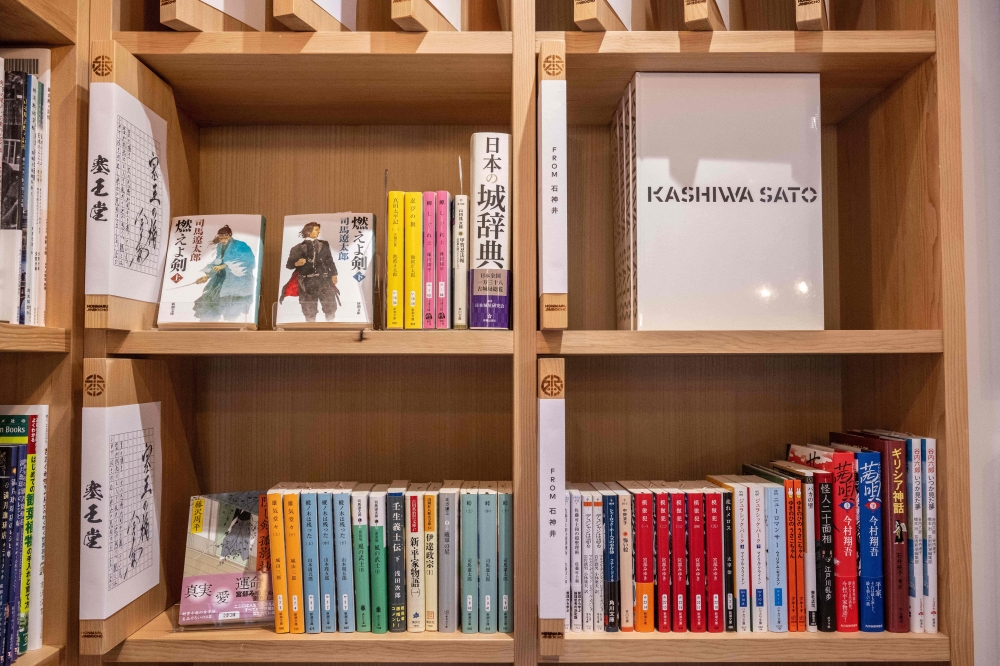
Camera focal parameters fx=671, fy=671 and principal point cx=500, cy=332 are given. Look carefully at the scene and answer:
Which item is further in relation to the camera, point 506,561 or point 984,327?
point 984,327

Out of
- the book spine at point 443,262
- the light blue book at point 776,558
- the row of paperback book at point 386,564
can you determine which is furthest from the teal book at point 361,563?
the light blue book at point 776,558

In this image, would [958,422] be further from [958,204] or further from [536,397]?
[536,397]

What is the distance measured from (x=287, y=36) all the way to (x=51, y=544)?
0.86m

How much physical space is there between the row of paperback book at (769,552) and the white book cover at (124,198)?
785 mm

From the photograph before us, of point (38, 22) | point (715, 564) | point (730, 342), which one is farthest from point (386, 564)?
point (38, 22)

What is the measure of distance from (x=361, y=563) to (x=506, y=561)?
233 millimetres

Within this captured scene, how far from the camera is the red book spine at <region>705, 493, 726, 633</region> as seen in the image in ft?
3.47

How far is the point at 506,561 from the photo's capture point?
3.51 feet

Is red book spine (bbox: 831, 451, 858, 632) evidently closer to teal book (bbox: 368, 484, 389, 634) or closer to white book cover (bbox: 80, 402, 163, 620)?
teal book (bbox: 368, 484, 389, 634)

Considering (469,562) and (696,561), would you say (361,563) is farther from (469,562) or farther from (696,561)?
(696,561)

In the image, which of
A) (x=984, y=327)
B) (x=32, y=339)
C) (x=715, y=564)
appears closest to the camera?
(x=32, y=339)

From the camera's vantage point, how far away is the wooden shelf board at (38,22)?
0.95 metres

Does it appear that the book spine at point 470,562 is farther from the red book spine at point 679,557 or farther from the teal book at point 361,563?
the red book spine at point 679,557

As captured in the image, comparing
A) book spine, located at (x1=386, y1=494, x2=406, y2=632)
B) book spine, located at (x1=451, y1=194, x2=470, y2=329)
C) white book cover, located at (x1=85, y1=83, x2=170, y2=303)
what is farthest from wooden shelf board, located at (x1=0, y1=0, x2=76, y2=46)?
book spine, located at (x1=386, y1=494, x2=406, y2=632)
